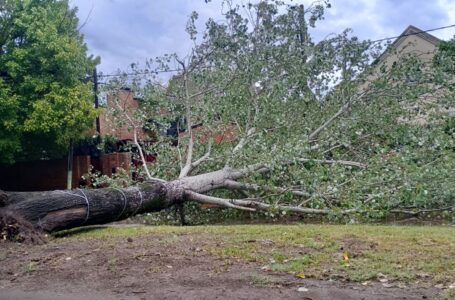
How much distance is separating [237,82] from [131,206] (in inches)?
138

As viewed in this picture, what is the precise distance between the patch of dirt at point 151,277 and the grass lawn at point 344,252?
15 centimetres

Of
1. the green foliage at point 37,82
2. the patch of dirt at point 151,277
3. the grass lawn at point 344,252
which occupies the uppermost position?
the green foliage at point 37,82

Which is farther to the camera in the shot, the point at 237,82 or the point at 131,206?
the point at 237,82

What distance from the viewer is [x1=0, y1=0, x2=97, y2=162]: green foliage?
565 inches

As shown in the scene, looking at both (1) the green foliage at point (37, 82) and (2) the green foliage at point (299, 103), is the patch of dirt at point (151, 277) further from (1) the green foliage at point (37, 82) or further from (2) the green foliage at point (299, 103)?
(1) the green foliage at point (37, 82)

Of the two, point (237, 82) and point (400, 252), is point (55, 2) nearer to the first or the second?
point (237, 82)

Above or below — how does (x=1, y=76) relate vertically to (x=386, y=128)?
above

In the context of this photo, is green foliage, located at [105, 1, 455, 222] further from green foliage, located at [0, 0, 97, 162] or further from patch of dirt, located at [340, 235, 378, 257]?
green foliage, located at [0, 0, 97, 162]

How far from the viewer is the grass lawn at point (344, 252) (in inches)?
143

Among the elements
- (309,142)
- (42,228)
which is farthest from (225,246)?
(309,142)

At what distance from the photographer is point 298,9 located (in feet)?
31.7

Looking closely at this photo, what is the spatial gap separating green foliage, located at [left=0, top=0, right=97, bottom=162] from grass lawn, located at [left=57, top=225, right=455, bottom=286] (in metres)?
9.96

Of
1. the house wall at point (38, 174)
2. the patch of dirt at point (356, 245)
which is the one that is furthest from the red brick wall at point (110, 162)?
the patch of dirt at point (356, 245)

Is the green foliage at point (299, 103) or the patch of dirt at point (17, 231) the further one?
the green foliage at point (299, 103)
